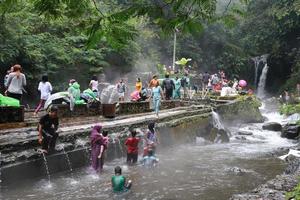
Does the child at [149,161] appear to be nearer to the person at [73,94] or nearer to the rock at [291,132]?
the person at [73,94]

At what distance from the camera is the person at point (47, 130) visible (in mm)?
10375

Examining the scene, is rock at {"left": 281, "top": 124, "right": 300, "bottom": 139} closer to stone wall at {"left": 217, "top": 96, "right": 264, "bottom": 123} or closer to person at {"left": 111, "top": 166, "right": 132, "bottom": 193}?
stone wall at {"left": 217, "top": 96, "right": 264, "bottom": 123}

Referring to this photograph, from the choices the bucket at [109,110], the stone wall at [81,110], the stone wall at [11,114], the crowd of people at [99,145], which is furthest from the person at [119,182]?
the bucket at [109,110]

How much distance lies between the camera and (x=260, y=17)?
4316 cm

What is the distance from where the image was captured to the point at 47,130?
411 inches

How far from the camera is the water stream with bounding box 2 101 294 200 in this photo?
9547 mm

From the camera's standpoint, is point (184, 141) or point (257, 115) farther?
point (257, 115)

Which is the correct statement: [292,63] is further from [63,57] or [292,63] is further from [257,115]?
[63,57]

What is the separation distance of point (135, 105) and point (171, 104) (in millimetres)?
3776

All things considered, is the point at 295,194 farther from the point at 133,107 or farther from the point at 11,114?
the point at 133,107

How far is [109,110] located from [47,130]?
5994mm

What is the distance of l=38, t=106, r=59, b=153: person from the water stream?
33.9 inches

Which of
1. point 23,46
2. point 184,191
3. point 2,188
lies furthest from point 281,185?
point 23,46

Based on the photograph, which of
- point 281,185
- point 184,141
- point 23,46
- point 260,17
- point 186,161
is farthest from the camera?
point 260,17
